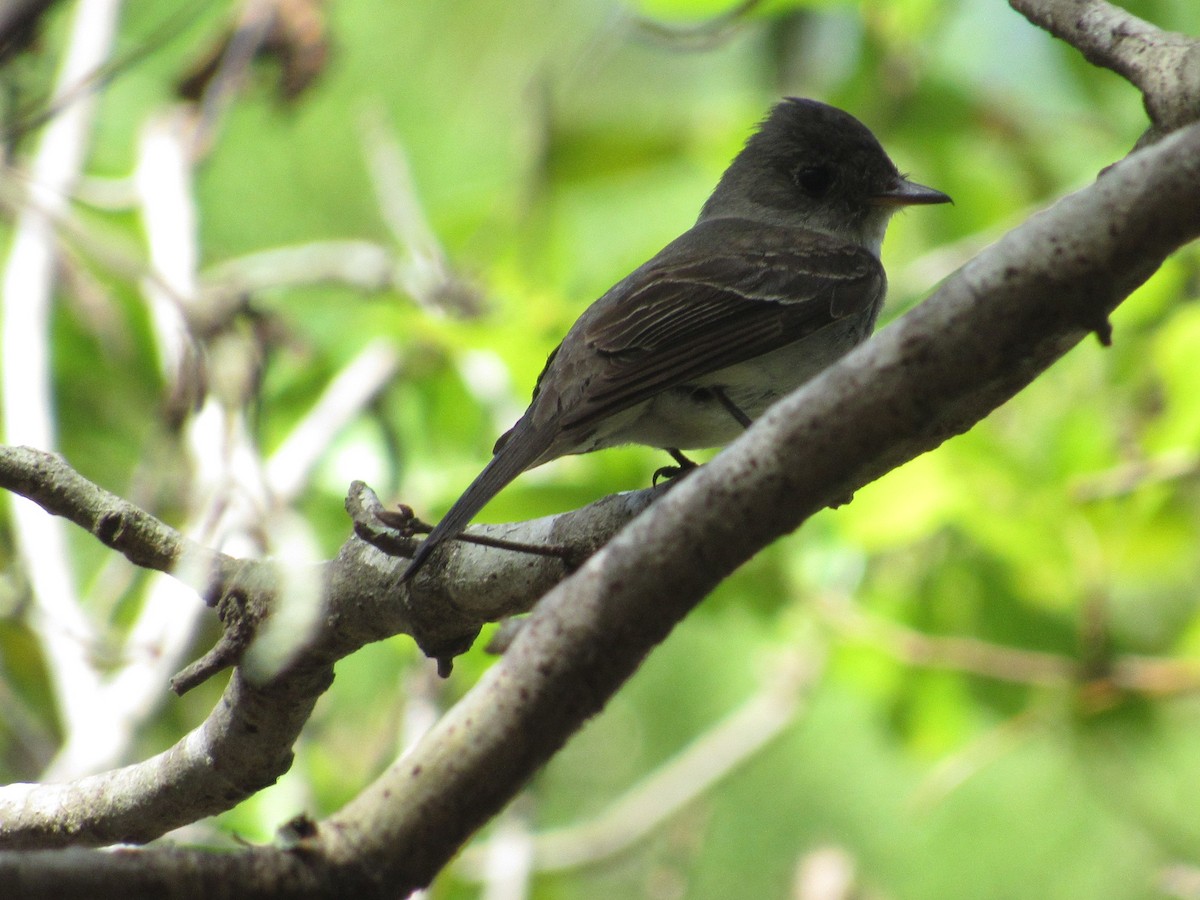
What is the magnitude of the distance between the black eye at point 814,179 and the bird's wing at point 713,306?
381 mm

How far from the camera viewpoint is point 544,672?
4.72 feet

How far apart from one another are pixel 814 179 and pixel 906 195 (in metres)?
0.32

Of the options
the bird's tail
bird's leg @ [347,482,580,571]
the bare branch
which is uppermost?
the bare branch

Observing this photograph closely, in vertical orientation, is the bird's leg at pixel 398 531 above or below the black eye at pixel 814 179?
above

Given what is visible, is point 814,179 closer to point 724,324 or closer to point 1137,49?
point 724,324

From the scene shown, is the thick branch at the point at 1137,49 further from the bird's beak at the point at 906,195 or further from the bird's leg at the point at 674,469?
the bird's beak at the point at 906,195

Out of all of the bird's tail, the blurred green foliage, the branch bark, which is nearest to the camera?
the branch bark

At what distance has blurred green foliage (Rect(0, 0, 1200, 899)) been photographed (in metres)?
3.56

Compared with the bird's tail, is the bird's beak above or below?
below

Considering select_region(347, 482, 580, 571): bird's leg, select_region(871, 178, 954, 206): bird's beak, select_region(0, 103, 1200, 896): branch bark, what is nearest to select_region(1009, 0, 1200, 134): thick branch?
select_region(0, 103, 1200, 896): branch bark

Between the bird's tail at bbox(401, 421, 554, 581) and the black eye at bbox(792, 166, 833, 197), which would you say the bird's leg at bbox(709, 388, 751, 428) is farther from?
the black eye at bbox(792, 166, 833, 197)

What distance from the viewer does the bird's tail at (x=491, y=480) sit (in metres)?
2.09

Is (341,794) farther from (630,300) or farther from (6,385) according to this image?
(630,300)

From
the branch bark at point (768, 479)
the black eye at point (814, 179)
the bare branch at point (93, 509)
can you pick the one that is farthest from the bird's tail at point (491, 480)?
the black eye at point (814, 179)
